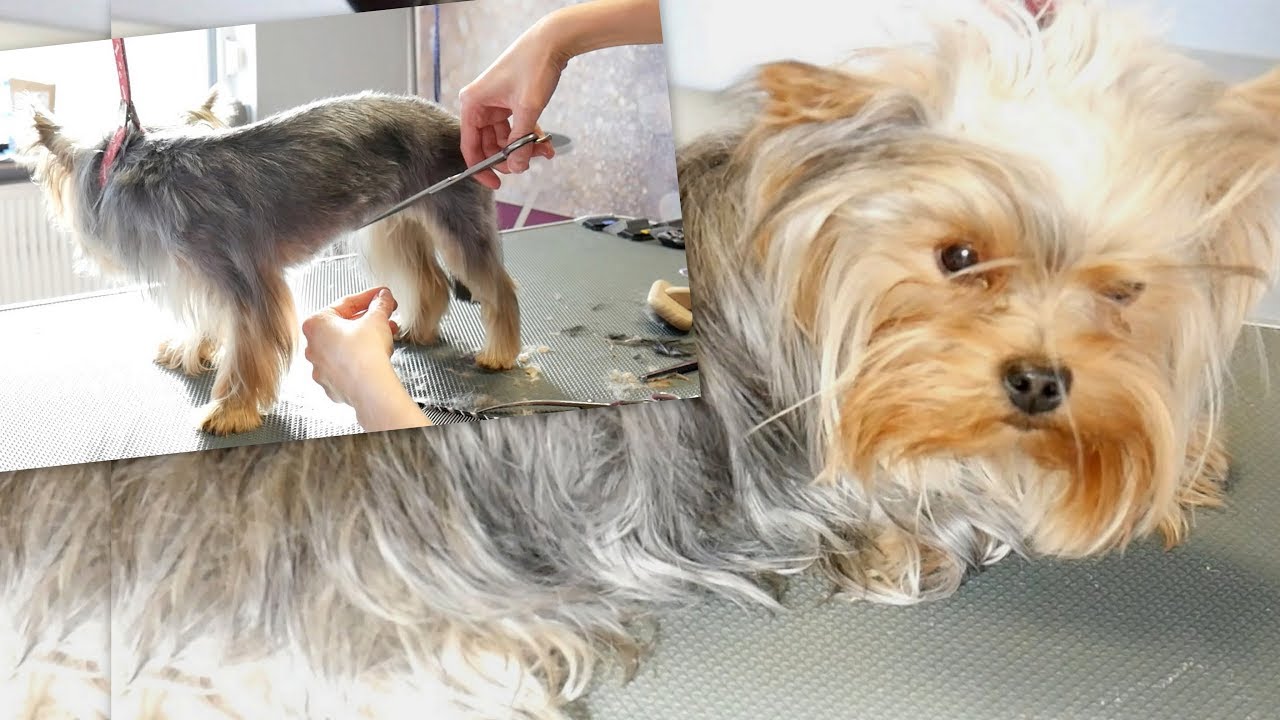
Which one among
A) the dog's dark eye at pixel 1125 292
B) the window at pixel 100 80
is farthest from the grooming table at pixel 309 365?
the dog's dark eye at pixel 1125 292

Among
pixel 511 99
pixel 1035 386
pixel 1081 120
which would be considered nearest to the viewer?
pixel 1035 386

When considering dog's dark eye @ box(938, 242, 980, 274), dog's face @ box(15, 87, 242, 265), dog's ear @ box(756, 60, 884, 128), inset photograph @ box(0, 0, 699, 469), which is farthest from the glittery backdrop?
dog's dark eye @ box(938, 242, 980, 274)

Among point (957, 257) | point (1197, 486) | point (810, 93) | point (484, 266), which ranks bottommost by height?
point (1197, 486)

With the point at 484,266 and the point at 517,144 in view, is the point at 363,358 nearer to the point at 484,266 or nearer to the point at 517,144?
the point at 484,266

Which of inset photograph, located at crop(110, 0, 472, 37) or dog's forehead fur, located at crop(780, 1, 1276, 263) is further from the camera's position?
inset photograph, located at crop(110, 0, 472, 37)

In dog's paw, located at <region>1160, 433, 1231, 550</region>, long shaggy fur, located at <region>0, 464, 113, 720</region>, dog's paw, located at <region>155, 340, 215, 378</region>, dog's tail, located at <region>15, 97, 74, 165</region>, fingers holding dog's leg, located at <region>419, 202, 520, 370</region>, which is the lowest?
long shaggy fur, located at <region>0, 464, 113, 720</region>

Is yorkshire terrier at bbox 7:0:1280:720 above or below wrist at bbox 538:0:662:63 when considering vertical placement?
below

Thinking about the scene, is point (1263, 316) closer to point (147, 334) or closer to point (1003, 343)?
point (1003, 343)

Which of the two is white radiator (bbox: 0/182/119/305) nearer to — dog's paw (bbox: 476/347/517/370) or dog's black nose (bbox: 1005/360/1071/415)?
dog's paw (bbox: 476/347/517/370)

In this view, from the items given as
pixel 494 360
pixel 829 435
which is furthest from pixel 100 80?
pixel 829 435
